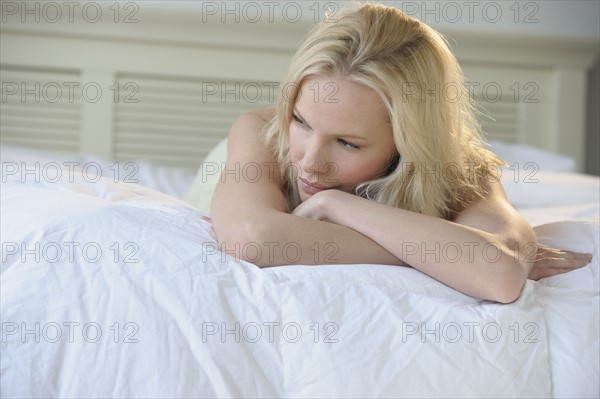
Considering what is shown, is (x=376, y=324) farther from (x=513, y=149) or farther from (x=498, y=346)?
(x=513, y=149)

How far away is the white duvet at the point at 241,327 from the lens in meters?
0.90

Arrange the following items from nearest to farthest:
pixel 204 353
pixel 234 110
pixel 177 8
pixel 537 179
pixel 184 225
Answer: pixel 204 353
pixel 184 225
pixel 537 179
pixel 177 8
pixel 234 110

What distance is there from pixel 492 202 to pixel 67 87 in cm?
164

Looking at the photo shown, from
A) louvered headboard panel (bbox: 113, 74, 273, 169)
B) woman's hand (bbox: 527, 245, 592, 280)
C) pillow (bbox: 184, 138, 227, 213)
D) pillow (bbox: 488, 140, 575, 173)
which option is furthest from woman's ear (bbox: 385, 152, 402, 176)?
louvered headboard panel (bbox: 113, 74, 273, 169)

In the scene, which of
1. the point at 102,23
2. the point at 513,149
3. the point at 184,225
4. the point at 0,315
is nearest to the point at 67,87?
the point at 102,23

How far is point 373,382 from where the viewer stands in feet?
2.98

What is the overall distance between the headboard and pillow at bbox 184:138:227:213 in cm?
72

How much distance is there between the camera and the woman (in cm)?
108

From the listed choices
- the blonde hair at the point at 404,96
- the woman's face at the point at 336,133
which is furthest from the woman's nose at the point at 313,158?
the blonde hair at the point at 404,96

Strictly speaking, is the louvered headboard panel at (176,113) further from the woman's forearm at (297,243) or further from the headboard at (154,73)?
the woman's forearm at (297,243)

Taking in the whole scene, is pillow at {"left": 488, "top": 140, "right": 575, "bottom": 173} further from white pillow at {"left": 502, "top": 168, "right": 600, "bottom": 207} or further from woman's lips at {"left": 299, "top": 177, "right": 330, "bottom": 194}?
woman's lips at {"left": 299, "top": 177, "right": 330, "bottom": 194}

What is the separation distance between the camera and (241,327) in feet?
3.07

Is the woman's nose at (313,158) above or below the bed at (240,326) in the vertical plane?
above

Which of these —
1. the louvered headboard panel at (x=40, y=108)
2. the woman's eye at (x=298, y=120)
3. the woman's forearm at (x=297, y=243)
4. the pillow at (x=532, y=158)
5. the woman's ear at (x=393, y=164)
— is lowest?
the pillow at (x=532, y=158)
